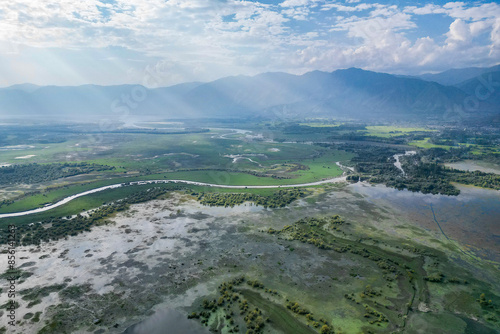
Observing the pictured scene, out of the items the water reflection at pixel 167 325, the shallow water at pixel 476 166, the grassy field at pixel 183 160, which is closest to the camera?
the water reflection at pixel 167 325

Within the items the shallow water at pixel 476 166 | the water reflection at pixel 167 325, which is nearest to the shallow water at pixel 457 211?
the shallow water at pixel 476 166

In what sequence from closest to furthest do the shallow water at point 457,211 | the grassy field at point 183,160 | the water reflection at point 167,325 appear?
the water reflection at point 167,325 → the shallow water at point 457,211 → the grassy field at point 183,160

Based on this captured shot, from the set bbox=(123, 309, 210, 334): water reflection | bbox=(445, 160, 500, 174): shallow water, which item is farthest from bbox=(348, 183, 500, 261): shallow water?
bbox=(123, 309, 210, 334): water reflection

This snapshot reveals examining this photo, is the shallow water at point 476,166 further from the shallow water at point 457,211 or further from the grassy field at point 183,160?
the grassy field at point 183,160

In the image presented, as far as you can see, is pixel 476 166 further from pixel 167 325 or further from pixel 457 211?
pixel 167 325

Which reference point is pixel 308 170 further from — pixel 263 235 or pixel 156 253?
pixel 156 253

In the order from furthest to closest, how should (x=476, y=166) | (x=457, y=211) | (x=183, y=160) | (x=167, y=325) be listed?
1. (x=183, y=160)
2. (x=476, y=166)
3. (x=457, y=211)
4. (x=167, y=325)

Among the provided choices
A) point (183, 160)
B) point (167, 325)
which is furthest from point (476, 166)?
point (167, 325)

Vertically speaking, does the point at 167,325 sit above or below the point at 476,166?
below

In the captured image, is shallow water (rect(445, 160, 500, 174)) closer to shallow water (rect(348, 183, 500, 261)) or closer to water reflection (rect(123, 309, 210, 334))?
shallow water (rect(348, 183, 500, 261))

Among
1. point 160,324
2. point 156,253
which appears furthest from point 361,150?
point 160,324

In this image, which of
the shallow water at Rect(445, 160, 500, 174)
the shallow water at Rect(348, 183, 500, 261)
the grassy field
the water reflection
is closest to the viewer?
the water reflection
